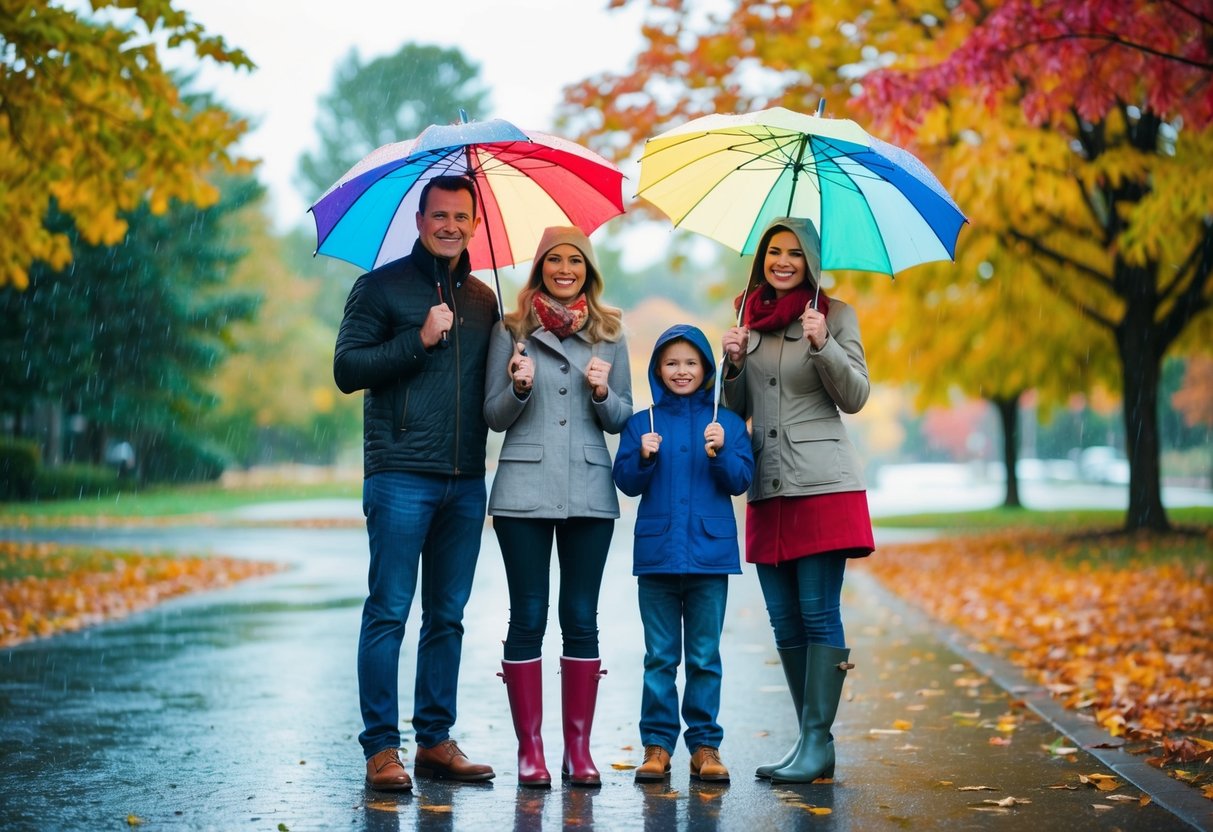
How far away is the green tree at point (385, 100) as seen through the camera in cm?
6388

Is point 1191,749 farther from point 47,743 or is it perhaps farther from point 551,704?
point 47,743

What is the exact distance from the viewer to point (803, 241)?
5.45m

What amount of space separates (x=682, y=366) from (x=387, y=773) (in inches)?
74.4

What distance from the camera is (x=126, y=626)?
1096 cm

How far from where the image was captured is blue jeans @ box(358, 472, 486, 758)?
5.33 meters

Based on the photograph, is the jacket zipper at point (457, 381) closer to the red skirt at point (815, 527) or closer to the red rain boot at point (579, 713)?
the red rain boot at point (579, 713)

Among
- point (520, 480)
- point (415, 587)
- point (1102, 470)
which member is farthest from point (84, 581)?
point (1102, 470)

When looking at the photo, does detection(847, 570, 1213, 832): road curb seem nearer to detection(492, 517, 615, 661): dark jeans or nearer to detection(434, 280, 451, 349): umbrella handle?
detection(492, 517, 615, 661): dark jeans

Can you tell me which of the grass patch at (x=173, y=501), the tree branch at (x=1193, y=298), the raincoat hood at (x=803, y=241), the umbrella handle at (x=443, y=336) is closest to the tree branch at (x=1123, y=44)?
the raincoat hood at (x=803, y=241)

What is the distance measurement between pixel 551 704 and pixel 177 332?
2911cm

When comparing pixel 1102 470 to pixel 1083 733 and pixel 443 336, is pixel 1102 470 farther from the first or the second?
pixel 443 336

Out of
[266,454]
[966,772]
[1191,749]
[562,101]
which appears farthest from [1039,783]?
[266,454]

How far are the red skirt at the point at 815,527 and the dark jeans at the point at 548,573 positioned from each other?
2.12 ft

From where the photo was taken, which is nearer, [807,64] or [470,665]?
[470,665]
